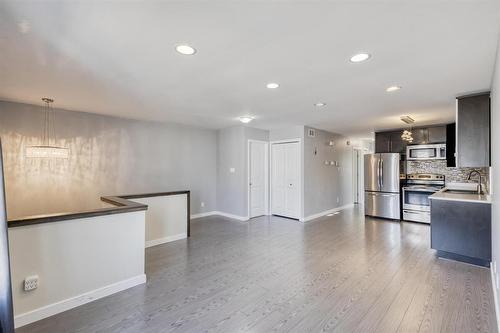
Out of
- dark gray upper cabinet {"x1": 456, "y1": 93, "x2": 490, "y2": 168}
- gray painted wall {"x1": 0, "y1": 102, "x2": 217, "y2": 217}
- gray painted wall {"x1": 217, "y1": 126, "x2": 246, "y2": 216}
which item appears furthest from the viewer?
gray painted wall {"x1": 217, "y1": 126, "x2": 246, "y2": 216}

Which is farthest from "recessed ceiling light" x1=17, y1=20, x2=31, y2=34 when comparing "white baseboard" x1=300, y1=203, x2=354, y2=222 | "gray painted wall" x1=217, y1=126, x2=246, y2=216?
"white baseboard" x1=300, y1=203, x2=354, y2=222

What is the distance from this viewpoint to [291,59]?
2.37 metres

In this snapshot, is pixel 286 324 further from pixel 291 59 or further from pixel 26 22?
pixel 26 22

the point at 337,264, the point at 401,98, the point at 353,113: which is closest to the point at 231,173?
the point at 353,113

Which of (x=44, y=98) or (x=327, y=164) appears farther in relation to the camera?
(x=327, y=164)

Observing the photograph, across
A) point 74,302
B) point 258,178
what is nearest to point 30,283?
point 74,302

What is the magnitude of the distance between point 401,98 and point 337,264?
261 centimetres

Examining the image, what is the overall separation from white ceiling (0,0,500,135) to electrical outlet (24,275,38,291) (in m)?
2.04

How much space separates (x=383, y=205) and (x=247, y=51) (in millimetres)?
5744

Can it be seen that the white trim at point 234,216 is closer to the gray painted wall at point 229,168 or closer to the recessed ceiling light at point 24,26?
the gray painted wall at point 229,168

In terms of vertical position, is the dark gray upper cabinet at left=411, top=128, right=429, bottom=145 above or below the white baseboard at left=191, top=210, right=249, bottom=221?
above

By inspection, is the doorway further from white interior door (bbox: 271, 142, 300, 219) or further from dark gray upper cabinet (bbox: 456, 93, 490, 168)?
dark gray upper cabinet (bbox: 456, 93, 490, 168)

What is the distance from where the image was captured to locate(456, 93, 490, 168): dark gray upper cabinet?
3.32 meters

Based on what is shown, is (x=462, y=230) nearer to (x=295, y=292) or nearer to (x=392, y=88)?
(x=392, y=88)
